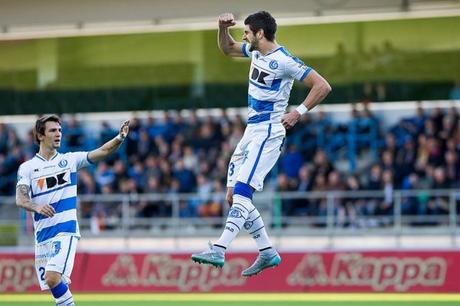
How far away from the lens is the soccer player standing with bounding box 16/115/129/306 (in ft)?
41.2

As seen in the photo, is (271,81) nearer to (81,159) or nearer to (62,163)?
(81,159)

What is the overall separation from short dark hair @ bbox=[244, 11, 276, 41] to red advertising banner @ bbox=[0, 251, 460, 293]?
7.92 m

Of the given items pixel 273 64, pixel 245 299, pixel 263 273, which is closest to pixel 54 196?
pixel 273 64

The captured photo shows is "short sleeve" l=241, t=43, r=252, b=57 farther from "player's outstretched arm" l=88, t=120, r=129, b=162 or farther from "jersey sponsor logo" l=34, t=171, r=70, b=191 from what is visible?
"jersey sponsor logo" l=34, t=171, r=70, b=191

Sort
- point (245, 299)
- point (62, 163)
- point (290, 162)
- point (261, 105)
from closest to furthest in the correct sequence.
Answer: point (261, 105) → point (62, 163) → point (245, 299) → point (290, 162)

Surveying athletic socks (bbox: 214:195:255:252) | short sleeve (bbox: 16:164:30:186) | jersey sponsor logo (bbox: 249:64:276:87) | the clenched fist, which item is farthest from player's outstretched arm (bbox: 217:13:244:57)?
short sleeve (bbox: 16:164:30:186)

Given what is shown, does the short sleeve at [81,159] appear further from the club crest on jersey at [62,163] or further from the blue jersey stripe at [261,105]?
the blue jersey stripe at [261,105]

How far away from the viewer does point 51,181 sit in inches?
500

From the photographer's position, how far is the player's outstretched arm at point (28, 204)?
12.3 meters

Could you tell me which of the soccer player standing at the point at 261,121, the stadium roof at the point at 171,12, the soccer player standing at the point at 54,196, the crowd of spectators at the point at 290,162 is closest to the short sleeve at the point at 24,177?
the soccer player standing at the point at 54,196

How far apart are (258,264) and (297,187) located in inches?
403

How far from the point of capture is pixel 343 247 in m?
20.5

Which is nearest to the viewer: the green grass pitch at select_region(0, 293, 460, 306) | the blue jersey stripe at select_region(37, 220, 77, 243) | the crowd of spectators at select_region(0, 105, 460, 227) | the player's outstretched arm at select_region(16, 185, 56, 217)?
the player's outstretched arm at select_region(16, 185, 56, 217)

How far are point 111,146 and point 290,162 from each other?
10818 mm
